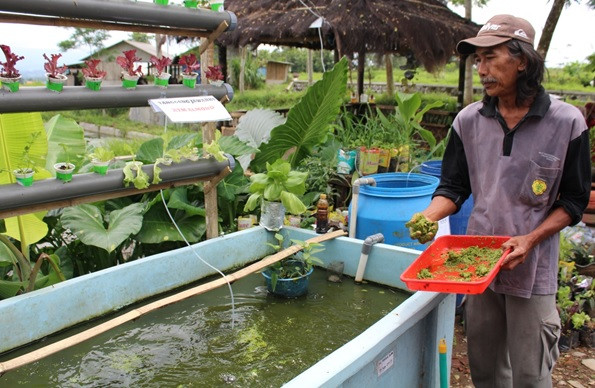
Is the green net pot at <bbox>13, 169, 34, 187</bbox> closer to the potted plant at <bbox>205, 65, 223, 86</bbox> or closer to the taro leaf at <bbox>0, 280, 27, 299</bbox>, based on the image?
the taro leaf at <bbox>0, 280, 27, 299</bbox>

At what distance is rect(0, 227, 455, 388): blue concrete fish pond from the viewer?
6.10 ft

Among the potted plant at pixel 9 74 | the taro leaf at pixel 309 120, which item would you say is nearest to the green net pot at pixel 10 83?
the potted plant at pixel 9 74

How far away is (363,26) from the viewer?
24.5ft

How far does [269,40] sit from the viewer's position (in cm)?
894

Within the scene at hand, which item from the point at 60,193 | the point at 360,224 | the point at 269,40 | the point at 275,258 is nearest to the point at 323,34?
the point at 269,40

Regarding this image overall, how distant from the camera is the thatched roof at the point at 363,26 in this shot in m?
7.55

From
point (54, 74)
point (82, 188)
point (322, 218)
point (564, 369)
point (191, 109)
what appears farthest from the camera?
point (322, 218)

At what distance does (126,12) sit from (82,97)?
17.1 inches

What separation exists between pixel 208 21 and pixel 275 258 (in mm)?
1286

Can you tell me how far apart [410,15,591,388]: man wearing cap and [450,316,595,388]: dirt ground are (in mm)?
1066

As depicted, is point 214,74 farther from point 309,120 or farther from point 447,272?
point 447,272

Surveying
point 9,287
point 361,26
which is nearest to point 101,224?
point 9,287

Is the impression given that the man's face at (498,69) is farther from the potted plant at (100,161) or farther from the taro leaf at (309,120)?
the taro leaf at (309,120)

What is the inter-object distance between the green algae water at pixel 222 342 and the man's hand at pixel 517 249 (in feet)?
3.15
